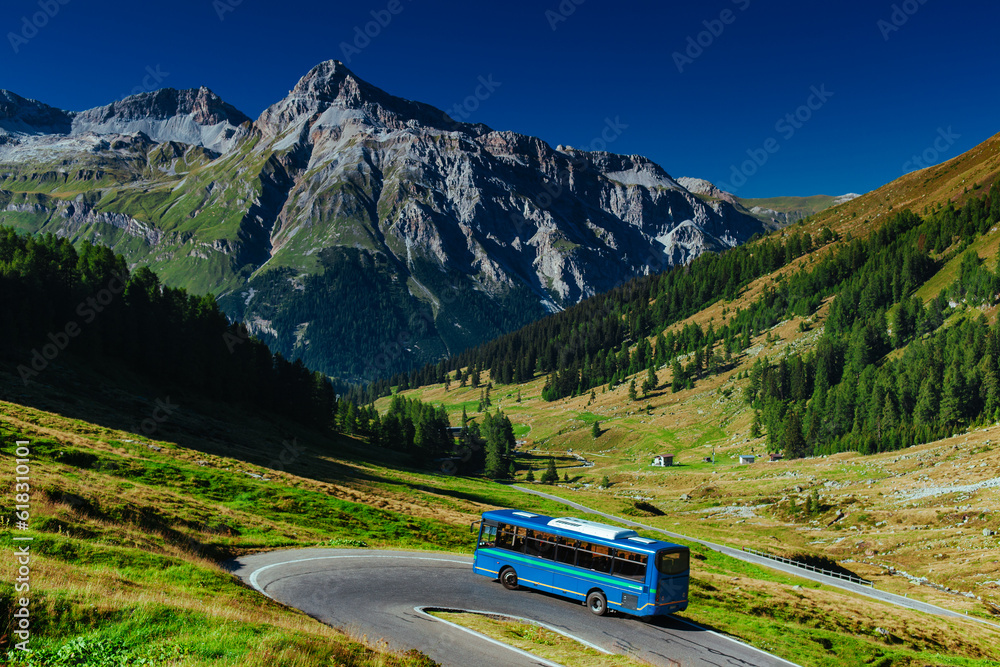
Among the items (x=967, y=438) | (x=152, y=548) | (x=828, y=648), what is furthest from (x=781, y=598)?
(x=967, y=438)

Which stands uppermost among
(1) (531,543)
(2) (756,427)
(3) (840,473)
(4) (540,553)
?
(2) (756,427)

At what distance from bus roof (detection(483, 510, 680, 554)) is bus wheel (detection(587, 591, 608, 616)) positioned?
7.70ft

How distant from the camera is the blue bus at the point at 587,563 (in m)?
25.8

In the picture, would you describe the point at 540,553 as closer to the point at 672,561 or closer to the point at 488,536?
the point at 488,536

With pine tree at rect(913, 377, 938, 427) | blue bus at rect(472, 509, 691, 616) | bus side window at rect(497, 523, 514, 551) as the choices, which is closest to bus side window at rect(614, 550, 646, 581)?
blue bus at rect(472, 509, 691, 616)

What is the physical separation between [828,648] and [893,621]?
1369 centimetres

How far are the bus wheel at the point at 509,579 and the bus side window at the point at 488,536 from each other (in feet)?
4.99

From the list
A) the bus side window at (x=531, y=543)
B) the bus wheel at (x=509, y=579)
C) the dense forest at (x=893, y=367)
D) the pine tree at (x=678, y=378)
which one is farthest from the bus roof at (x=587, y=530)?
the pine tree at (x=678, y=378)

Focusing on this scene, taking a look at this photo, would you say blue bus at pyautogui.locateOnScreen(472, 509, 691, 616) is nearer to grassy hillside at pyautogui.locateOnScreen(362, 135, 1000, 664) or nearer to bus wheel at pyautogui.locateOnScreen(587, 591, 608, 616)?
bus wheel at pyautogui.locateOnScreen(587, 591, 608, 616)

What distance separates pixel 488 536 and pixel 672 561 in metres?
9.35

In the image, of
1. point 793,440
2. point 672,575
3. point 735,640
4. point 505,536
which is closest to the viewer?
point 735,640

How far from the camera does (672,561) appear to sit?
26.4 meters

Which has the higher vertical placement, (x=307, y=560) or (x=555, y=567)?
(x=555, y=567)

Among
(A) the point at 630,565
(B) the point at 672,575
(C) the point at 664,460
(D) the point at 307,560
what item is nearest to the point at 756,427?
(C) the point at 664,460
